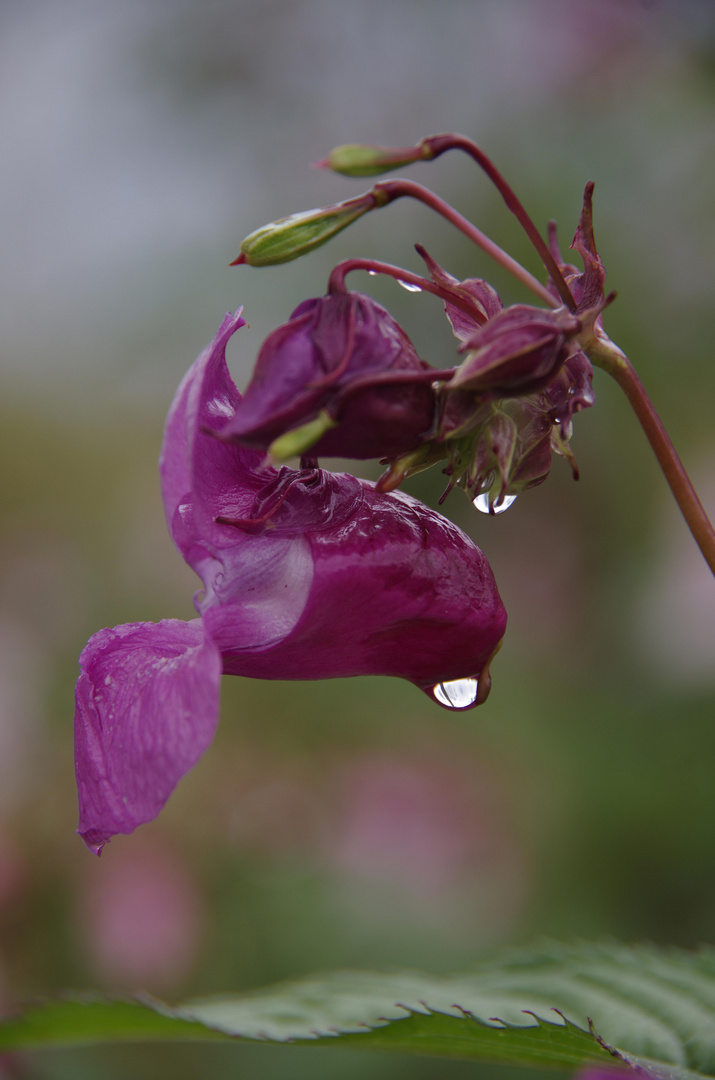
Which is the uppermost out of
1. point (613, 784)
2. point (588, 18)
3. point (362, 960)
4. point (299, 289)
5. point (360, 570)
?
point (588, 18)

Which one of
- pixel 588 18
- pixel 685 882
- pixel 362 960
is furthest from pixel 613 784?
pixel 588 18

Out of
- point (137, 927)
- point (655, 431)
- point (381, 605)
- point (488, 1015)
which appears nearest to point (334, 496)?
point (381, 605)

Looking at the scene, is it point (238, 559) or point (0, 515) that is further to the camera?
A: point (0, 515)

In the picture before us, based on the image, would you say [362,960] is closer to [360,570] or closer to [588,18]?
[360,570]

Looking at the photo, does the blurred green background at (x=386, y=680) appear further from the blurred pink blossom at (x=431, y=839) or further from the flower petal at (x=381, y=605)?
the flower petal at (x=381, y=605)

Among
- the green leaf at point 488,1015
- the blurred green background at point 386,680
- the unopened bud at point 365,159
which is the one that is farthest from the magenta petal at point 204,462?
the blurred green background at point 386,680

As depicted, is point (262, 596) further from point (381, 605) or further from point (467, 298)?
point (467, 298)
